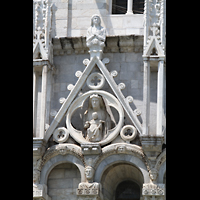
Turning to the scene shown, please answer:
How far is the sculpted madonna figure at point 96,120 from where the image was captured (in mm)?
13375

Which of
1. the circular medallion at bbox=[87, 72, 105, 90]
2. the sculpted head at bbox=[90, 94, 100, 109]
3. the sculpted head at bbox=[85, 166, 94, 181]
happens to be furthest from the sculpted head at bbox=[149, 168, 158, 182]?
the circular medallion at bbox=[87, 72, 105, 90]

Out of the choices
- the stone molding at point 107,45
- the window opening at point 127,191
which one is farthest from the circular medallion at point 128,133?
the stone molding at point 107,45

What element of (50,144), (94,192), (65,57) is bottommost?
(94,192)

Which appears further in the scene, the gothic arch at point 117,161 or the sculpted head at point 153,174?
the gothic arch at point 117,161

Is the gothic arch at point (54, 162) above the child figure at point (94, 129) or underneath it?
underneath

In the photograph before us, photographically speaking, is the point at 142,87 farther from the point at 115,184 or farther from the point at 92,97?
the point at 115,184

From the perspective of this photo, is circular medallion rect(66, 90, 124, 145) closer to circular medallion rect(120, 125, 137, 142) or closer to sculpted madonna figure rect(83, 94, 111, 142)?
sculpted madonna figure rect(83, 94, 111, 142)

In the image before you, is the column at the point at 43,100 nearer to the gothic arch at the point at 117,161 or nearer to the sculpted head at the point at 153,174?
the gothic arch at the point at 117,161

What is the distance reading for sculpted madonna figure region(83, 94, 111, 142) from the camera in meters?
13.4

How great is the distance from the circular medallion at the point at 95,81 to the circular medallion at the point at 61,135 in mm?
1068

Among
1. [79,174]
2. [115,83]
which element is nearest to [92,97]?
[115,83]
